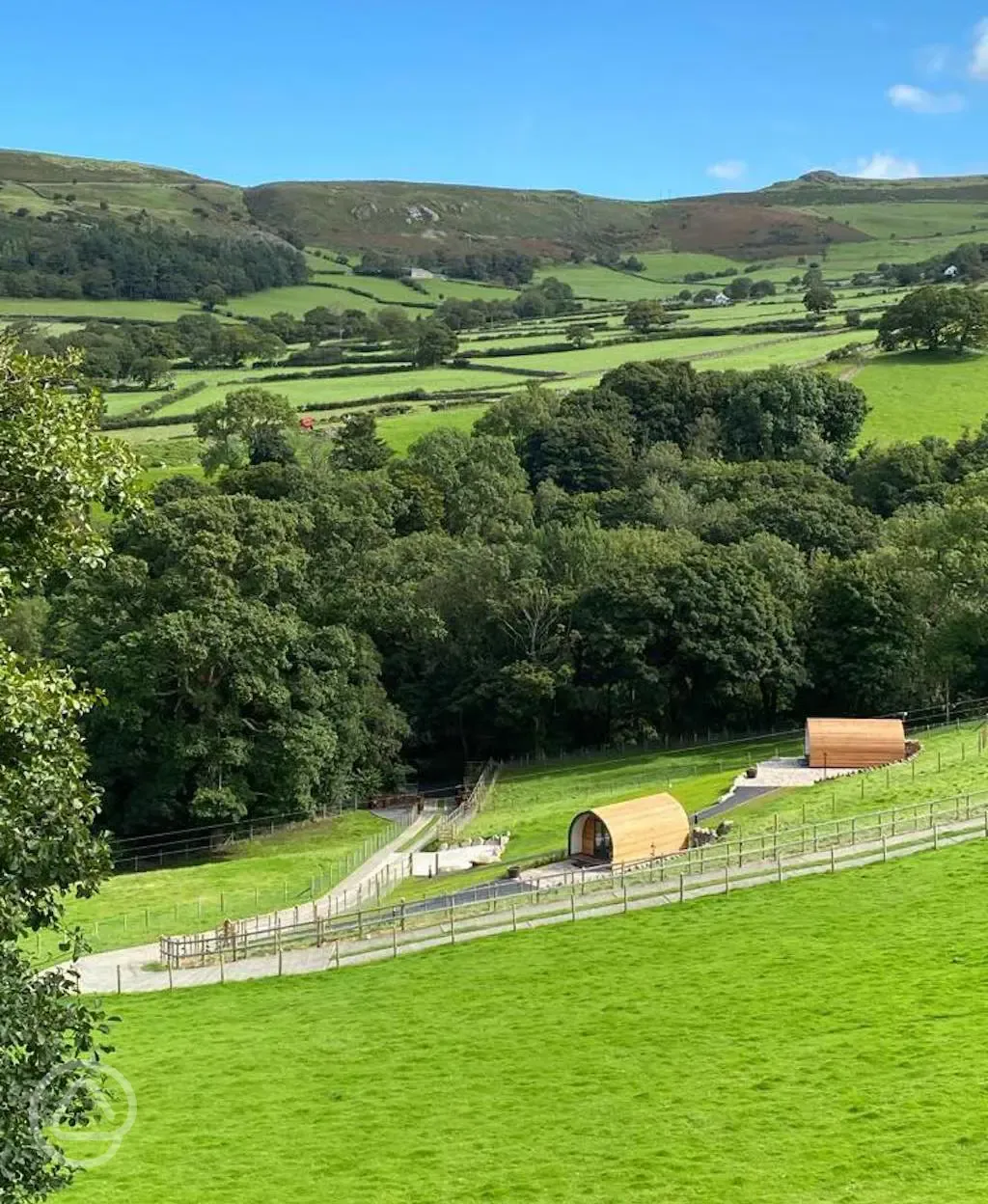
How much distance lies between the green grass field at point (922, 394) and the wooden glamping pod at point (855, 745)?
6459 centimetres

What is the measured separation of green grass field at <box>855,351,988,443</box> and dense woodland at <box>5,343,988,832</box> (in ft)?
27.3

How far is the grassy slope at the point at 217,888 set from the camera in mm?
43125

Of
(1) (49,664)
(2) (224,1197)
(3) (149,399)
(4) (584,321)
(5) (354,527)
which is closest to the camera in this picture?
(1) (49,664)

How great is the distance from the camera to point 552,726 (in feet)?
254

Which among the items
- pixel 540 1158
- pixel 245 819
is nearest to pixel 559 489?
pixel 245 819

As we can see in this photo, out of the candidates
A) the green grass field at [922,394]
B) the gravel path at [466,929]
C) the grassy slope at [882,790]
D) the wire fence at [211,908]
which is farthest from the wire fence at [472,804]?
the green grass field at [922,394]

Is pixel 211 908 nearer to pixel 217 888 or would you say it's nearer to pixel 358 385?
pixel 217 888

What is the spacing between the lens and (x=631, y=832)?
42156 millimetres

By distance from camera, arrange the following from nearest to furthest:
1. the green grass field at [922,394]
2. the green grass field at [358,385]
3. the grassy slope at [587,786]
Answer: the grassy slope at [587,786], the green grass field at [922,394], the green grass field at [358,385]

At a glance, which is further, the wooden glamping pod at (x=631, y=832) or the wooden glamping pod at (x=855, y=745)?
the wooden glamping pod at (x=855, y=745)

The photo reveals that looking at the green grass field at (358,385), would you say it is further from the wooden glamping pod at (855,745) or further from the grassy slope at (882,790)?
the grassy slope at (882,790)

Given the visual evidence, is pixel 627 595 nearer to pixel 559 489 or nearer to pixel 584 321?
pixel 559 489

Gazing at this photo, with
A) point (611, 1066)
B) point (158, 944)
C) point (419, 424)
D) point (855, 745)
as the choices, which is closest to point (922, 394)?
point (419, 424)

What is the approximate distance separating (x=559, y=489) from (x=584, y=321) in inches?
3359
